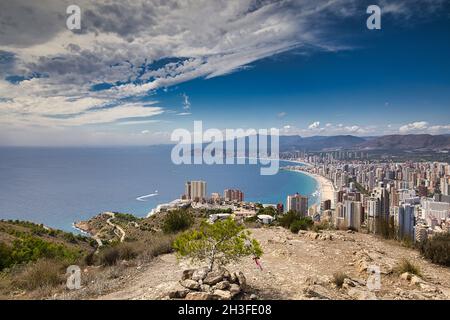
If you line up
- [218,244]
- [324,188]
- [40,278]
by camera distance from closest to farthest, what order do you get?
[218,244] < [40,278] < [324,188]

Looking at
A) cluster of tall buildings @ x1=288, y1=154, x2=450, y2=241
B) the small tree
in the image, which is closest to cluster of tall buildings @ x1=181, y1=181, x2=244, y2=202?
cluster of tall buildings @ x1=288, y1=154, x2=450, y2=241

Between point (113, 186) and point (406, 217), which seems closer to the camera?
point (406, 217)

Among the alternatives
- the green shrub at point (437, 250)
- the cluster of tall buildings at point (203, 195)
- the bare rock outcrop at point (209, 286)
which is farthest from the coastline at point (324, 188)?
the bare rock outcrop at point (209, 286)

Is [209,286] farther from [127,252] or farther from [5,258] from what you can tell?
[5,258]

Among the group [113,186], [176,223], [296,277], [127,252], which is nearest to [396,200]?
[176,223]

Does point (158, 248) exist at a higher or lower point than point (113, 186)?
higher

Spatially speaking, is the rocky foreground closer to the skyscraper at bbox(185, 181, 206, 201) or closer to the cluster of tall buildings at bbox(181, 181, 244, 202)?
the cluster of tall buildings at bbox(181, 181, 244, 202)
